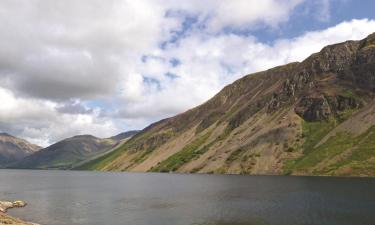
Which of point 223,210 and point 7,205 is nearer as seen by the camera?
point 223,210

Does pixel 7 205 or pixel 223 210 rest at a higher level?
pixel 7 205

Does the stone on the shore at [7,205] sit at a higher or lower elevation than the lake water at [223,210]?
higher

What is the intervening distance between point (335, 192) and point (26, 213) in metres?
92.6

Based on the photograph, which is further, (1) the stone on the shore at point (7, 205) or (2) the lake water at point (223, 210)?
(1) the stone on the shore at point (7, 205)

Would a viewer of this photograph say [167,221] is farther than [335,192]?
No

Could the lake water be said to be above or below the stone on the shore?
below

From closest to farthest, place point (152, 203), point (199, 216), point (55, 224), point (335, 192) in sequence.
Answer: point (55, 224)
point (199, 216)
point (152, 203)
point (335, 192)

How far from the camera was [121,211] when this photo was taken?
104 metres

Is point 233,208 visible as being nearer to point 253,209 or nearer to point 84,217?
point 253,209

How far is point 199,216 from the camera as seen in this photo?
90938 mm

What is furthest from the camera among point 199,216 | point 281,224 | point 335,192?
point 335,192

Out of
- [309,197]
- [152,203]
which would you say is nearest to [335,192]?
[309,197]

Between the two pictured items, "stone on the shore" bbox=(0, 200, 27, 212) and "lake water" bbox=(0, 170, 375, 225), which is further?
"stone on the shore" bbox=(0, 200, 27, 212)

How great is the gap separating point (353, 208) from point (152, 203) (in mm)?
54211
